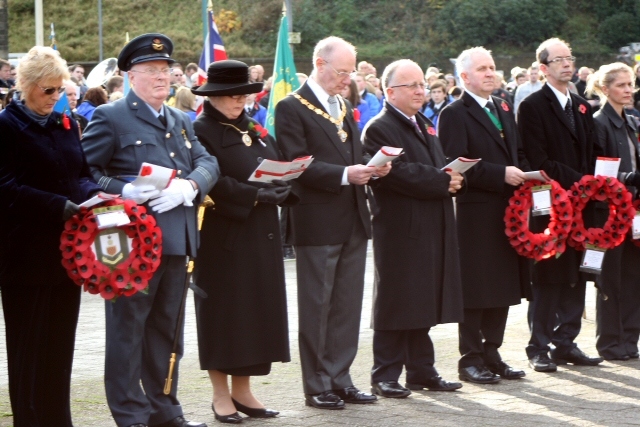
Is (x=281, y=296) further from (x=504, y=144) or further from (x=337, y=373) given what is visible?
(x=504, y=144)

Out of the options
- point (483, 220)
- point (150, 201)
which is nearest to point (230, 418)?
point (150, 201)

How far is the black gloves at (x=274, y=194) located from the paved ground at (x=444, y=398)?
4.26 feet

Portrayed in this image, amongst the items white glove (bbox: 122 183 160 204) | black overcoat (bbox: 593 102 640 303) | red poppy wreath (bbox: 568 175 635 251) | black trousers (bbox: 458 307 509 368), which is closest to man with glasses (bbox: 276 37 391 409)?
black trousers (bbox: 458 307 509 368)

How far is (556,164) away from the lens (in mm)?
8688

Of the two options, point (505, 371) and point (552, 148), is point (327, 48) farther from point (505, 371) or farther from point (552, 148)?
point (505, 371)

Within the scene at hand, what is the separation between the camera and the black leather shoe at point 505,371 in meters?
8.36

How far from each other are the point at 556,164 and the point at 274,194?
2.63m

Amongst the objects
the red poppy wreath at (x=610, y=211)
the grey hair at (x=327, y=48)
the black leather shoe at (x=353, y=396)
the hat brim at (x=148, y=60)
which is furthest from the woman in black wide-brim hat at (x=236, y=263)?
the red poppy wreath at (x=610, y=211)

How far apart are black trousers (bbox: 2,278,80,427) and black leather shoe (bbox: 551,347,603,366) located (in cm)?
408

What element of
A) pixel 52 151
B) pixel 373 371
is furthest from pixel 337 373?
pixel 52 151

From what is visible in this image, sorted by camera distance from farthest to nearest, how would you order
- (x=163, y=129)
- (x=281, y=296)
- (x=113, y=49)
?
1. (x=113, y=49)
2. (x=281, y=296)
3. (x=163, y=129)

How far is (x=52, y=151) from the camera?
605cm

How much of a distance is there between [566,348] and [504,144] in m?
1.65

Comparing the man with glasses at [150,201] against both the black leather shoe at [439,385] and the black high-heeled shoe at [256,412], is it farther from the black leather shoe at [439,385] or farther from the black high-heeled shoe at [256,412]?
the black leather shoe at [439,385]
